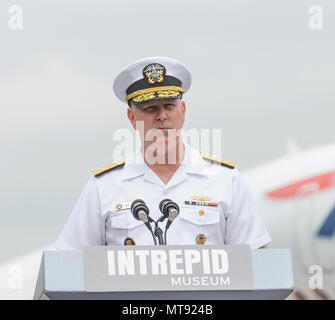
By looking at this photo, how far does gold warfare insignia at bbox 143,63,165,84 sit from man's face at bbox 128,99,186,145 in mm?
191

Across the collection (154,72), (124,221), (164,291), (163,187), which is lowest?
(164,291)

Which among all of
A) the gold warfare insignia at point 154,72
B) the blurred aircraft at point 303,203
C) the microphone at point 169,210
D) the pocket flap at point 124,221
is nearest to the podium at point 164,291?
the microphone at point 169,210

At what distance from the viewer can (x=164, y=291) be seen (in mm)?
3717

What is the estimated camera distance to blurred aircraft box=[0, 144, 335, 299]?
10742 millimetres

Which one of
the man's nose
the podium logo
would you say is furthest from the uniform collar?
the podium logo

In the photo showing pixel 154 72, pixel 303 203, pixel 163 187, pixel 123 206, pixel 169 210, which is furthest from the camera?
pixel 303 203

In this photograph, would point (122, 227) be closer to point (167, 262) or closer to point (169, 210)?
point (169, 210)

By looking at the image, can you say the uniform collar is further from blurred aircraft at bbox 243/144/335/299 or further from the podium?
A: blurred aircraft at bbox 243/144/335/299

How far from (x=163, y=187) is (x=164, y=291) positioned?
1157 millimetres

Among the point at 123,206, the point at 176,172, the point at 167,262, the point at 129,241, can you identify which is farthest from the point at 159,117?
the point at 167,262

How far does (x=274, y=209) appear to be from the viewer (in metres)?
11.5

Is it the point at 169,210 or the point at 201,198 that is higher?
the point at 201,198

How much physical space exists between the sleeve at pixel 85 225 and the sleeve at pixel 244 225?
66 centimetres
